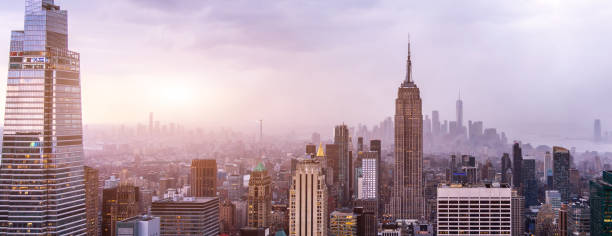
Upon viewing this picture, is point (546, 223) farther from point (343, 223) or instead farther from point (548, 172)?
point (343, 223)

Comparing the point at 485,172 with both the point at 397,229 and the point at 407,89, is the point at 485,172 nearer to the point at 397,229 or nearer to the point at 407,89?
the point at 397,229

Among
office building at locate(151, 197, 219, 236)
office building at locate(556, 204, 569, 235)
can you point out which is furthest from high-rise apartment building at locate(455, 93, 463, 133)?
office building at locate(151, 197, 219, 236)

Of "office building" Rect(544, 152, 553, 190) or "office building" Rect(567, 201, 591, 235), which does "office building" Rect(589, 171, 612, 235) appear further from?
"office building" Rect(544, 152, 553, 190)

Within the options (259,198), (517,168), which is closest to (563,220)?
(517,168)

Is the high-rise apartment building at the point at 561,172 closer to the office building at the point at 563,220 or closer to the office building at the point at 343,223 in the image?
the office building at the point at 563,220

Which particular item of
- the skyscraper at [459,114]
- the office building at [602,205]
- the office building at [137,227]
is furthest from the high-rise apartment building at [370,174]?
the office building at [137,227]

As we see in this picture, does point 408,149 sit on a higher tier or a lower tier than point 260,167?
higher
